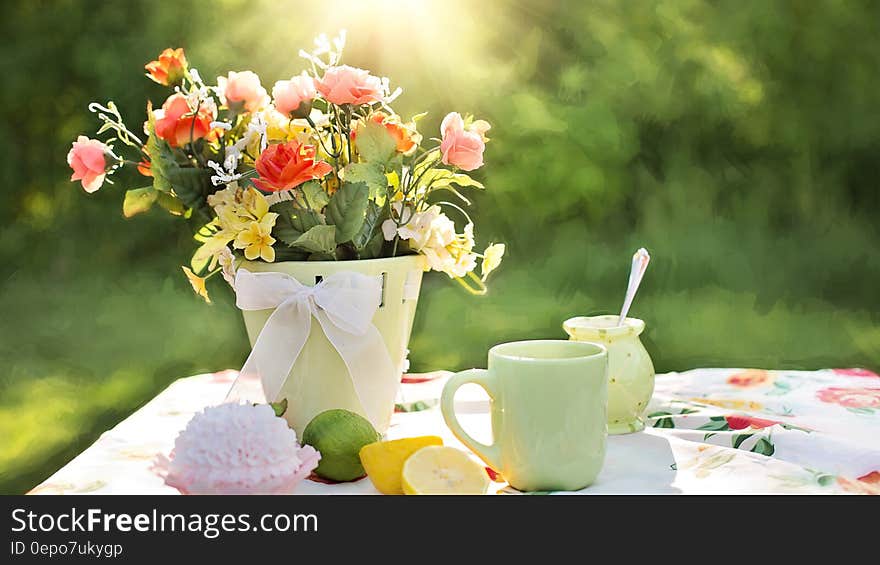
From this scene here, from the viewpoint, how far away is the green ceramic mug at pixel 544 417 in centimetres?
85

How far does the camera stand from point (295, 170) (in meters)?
0.93

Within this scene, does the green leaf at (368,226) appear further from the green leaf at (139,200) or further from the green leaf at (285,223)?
the green leaf at (139,200)

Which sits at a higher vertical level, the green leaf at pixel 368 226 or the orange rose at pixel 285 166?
the orange rose at pixel 285 166

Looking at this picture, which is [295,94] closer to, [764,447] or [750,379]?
[764,447]

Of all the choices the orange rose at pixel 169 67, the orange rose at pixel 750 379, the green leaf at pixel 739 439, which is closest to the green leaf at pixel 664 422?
the green leaf at pixel 739 439

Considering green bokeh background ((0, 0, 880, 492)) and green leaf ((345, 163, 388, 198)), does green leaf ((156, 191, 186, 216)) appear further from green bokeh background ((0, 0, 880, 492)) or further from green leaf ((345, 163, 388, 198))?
green bokeh background ((0, 0, 880, 492))

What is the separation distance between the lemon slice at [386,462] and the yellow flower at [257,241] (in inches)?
9.4

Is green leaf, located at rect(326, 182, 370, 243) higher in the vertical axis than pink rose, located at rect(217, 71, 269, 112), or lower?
lower

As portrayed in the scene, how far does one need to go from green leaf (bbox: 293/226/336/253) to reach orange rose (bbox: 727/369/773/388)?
25.5 inches

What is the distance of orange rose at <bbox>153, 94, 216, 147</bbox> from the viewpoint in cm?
99

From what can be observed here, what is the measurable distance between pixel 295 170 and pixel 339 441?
269mm

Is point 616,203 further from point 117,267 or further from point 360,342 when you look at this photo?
point 360,342

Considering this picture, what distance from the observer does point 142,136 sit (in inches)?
99.1

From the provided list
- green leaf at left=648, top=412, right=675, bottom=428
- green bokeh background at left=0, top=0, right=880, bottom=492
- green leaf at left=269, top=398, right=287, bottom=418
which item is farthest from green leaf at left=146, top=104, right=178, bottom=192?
green bokeh background at left=0, top=0, right=880, bottom=492
